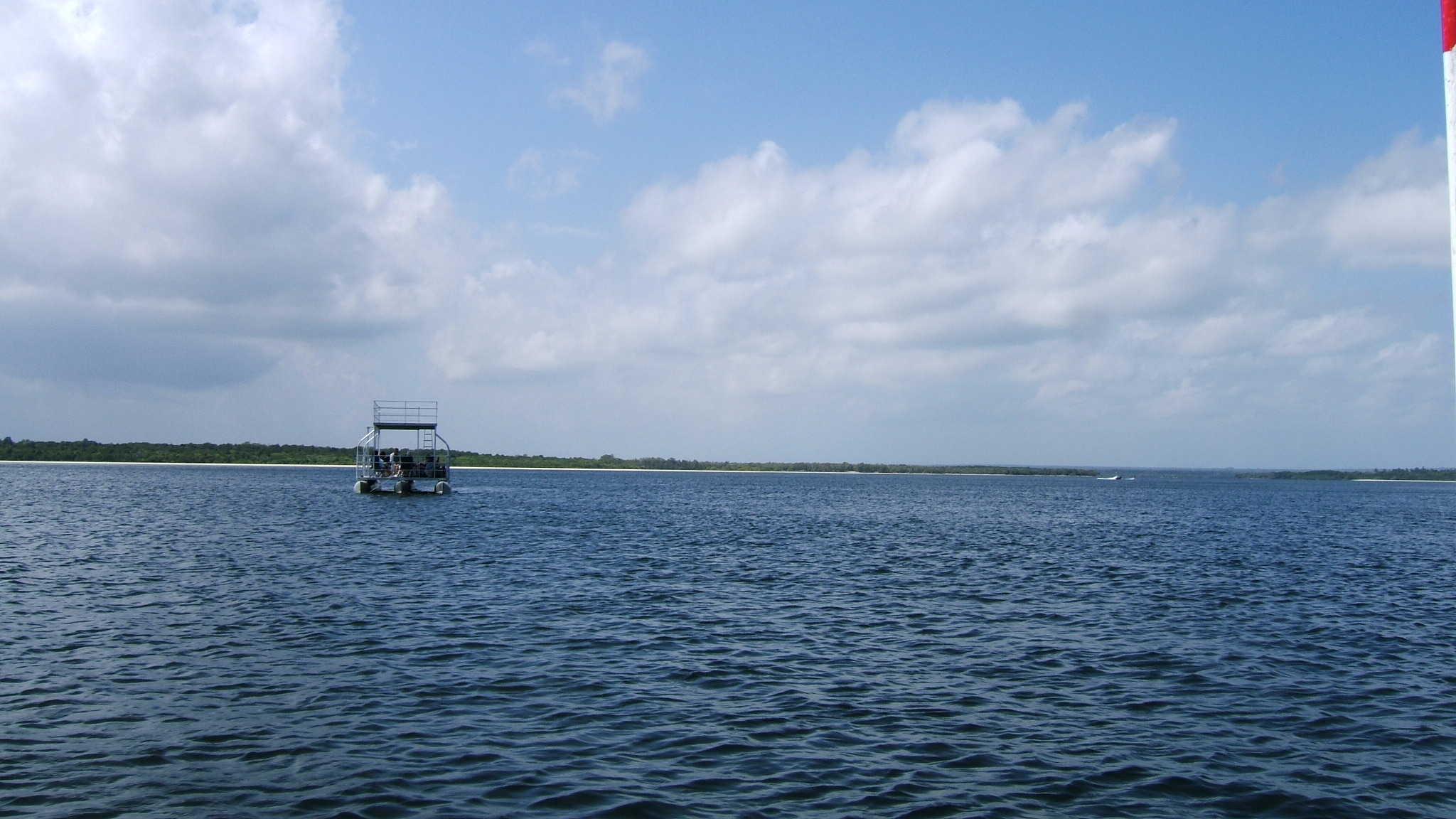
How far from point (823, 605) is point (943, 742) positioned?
13.4 meters

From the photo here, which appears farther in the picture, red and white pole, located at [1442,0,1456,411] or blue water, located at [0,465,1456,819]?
blue water, located at [0,465,1456,819]

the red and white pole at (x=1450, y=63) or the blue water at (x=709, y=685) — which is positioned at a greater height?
the red and white pole at (x=1450, y=63)

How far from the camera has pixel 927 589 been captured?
106 feet

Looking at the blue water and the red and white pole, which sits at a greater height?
the red and white pole

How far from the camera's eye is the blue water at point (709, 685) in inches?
504

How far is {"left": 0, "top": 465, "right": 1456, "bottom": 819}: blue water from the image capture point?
1280cm

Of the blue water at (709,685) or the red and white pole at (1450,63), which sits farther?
the blue water at (709,685)

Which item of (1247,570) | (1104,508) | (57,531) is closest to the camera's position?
(1247,570)

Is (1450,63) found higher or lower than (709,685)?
higher

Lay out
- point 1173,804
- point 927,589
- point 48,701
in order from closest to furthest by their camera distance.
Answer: point 1173,804
point 48,701
point 927,589

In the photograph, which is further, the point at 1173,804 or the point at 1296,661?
the point at 1296,661

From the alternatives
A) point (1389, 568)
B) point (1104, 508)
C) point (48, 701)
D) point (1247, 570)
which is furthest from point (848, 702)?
point (1104, 508)

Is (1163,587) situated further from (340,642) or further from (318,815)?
(318,815)

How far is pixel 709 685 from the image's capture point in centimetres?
1842
